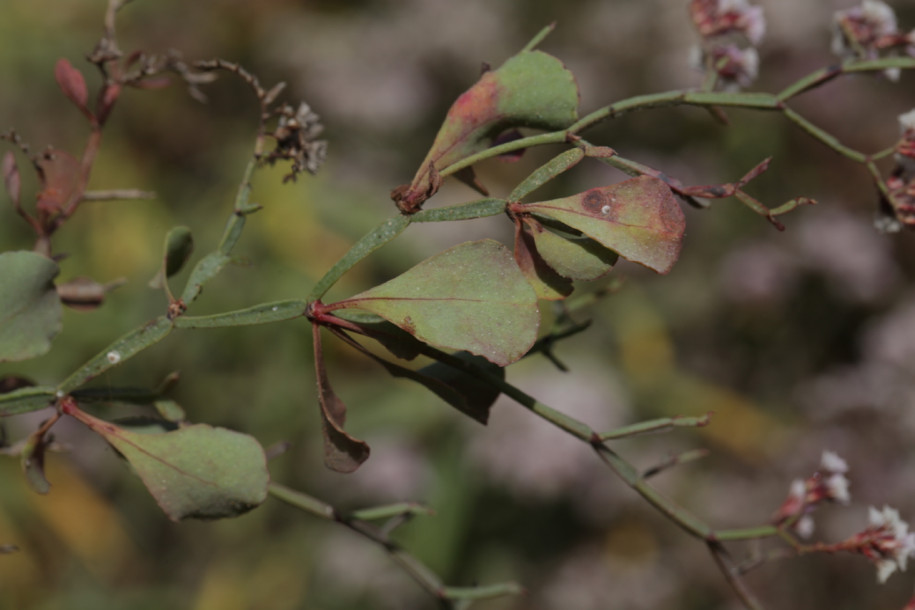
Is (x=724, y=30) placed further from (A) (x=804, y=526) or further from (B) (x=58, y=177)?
(B) (x=58, y=177)

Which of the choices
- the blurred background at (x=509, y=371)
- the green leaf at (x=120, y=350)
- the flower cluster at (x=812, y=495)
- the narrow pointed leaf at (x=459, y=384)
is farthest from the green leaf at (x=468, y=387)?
the blurred background at (x=509, y=371)

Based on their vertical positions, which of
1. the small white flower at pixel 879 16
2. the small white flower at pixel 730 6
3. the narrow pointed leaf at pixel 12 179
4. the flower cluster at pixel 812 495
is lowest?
the flower cluster at pixel 812 495

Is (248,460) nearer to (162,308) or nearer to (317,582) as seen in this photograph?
(162,308)

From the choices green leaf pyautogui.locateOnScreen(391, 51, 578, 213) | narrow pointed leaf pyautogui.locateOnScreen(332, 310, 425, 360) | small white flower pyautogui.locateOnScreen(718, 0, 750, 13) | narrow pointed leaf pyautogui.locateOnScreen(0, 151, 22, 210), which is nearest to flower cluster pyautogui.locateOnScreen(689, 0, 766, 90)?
small white flower pyautogui.locateOnScreen(718, 0, 750, 13)

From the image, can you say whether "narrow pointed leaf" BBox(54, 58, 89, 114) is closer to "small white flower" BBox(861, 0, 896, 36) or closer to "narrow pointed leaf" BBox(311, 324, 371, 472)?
"narrow pointed leaf" BBox(311, 324, 371, 472)

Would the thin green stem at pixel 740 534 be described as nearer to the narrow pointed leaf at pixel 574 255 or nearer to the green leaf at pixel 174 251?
the narrow pointed leaf at pixel 574 255
